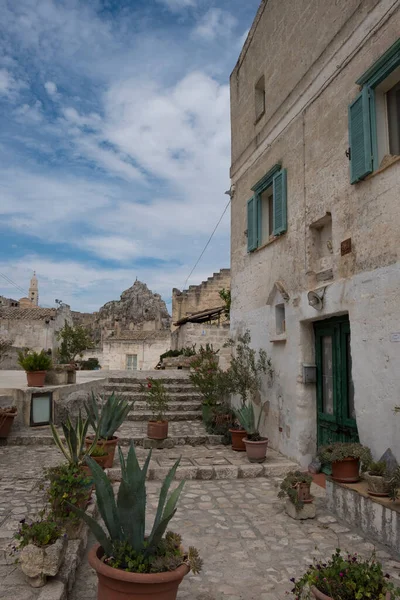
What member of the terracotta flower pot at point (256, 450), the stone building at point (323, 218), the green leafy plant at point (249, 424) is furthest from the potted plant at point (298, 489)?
the green leafy plant at point (249, 424)

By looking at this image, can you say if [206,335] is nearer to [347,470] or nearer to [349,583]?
[347,470]

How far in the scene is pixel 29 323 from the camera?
2716cm

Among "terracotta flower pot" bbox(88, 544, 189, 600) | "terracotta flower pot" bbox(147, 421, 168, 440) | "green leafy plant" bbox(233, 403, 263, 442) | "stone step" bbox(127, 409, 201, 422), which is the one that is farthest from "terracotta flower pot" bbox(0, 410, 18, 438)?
"terracotta flower pot" bbox(88, 544, 189, 600)

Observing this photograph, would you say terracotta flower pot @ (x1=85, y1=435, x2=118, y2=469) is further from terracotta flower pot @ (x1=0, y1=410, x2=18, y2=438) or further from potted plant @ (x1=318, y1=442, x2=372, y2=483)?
potted plant @ (x1=318, y1=442, x2=372, y2=483)

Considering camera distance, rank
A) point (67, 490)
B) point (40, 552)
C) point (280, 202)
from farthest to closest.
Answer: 1. point (280, 202)
2. point (67, 490)
3. point (40, 552)

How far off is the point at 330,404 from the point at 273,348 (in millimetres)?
1628

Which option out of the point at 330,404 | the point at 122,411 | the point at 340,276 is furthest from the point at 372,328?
the point at 122,411

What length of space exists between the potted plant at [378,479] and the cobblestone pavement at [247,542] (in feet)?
1.50

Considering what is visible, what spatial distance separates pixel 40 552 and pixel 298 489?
283 centimetres

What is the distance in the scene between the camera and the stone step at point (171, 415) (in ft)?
32.2

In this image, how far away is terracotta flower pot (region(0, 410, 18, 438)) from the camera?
808 cm

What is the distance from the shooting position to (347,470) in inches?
194

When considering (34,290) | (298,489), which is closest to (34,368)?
(298,489)

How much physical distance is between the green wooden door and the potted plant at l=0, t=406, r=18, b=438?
5.27 metres
